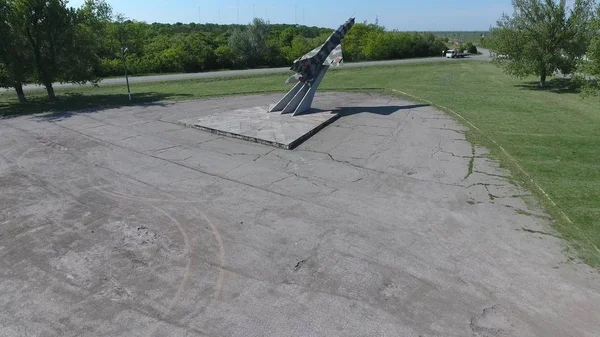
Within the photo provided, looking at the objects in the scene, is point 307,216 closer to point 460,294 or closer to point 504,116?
point 460,294

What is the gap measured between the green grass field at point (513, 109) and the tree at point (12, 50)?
162 centimetres

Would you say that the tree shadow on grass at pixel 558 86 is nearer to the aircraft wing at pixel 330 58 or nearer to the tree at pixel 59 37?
the aircraft wing at pixel 330 58

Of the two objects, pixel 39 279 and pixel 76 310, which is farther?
pixel 39 279

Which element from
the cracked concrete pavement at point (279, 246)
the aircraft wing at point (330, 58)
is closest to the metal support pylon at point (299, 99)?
the aircraft wing at point (330, 58)

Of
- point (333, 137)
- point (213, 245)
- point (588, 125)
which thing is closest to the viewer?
point (213, 245)

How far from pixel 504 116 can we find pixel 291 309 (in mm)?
15980

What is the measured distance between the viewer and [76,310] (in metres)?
6.01

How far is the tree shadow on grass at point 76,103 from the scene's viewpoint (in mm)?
19906

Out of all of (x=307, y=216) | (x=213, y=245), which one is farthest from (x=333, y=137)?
(x=213, y=245)

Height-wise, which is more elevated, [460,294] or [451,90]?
[451,90]

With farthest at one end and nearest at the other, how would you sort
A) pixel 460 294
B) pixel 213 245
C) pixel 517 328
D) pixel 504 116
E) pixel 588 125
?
pixel 504 116, pixel 588 125, pixel 213 245, pixel 460 294, pixel 517 328

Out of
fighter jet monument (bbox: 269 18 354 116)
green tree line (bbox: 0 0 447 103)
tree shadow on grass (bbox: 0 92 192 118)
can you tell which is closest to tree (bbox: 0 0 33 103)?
green tree line (bbox: 0 0 447 103)

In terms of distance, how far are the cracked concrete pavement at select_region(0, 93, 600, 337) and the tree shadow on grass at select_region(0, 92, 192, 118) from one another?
23.6 ft

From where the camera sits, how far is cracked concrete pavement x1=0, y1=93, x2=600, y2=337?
586 cm
